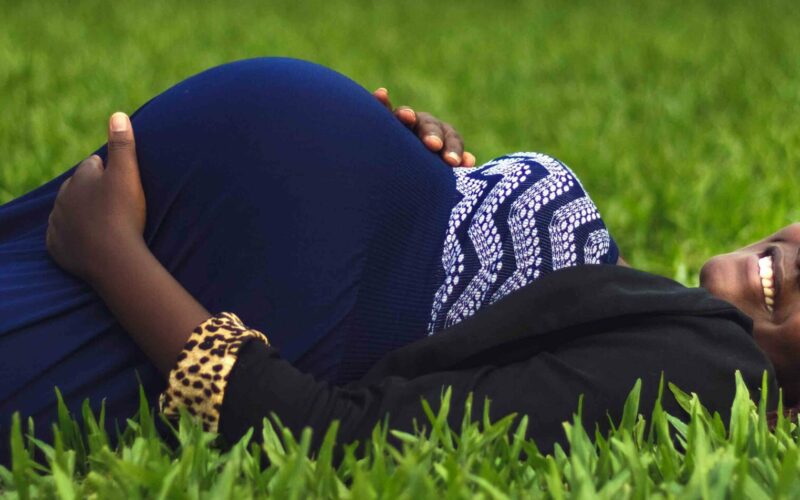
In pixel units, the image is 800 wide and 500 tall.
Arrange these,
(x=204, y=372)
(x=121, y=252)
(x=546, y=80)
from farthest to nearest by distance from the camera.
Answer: (x=546, y=80), (x=121, y=252), (x=204, y=372)

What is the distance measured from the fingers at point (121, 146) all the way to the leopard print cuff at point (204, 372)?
14.5 inches

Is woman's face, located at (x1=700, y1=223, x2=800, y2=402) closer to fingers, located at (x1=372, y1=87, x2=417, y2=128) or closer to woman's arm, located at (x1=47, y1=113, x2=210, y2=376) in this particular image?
fingers, located at (x1=372, y1=87, x2=417, y2=128)

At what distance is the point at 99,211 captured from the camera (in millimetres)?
2154

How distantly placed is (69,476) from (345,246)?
65cm

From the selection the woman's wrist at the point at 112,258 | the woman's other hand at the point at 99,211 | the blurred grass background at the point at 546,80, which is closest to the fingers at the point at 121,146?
the woman's other hand at the point at 99,211

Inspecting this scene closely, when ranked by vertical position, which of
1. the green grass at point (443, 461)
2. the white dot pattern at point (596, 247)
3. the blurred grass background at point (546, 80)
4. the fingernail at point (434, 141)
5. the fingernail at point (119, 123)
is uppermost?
the blurred grass background at point (546, 80)

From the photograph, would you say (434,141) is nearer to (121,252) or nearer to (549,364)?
(549,364)

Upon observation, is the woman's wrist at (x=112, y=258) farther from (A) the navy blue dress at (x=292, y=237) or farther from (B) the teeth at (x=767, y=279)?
(B) the teeth at (x=767, y=279)

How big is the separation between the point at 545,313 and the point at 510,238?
0.71 ft

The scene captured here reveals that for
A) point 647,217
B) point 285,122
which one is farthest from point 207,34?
point 285,122

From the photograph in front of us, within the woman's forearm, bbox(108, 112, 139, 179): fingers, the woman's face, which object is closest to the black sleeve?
the woman's forearm

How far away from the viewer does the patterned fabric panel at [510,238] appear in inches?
90.6

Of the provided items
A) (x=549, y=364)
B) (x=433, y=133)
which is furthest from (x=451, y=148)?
(x=549, y=364)

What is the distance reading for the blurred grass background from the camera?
4.57m
